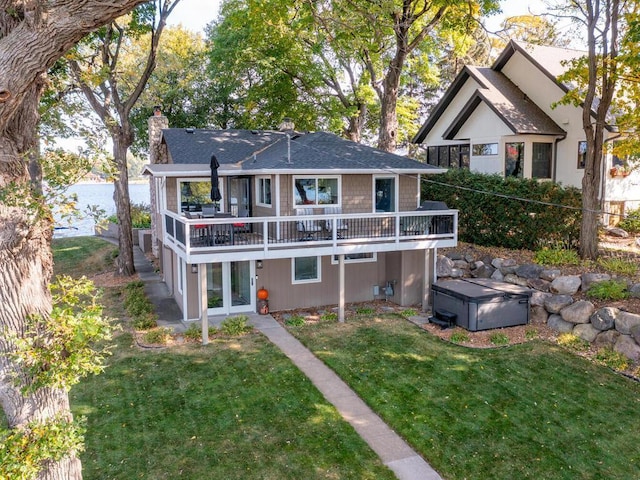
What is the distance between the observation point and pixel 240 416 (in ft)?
33.1

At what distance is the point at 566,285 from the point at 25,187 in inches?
559

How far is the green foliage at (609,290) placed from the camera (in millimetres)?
14016

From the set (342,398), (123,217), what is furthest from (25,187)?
(123,217)

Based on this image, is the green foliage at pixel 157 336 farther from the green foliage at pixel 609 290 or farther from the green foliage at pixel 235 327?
the green foliage at pixel 609 290

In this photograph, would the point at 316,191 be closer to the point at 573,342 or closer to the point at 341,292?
the point at 341,292

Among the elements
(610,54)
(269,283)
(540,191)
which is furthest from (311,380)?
(610,54)

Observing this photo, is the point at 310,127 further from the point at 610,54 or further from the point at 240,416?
the point at 240,416

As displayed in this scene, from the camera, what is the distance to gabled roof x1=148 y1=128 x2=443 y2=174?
1659cm

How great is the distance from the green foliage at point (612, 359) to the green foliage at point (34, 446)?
37.8 feet

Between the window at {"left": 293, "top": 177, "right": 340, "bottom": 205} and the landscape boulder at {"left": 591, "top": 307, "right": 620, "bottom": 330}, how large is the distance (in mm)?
8302

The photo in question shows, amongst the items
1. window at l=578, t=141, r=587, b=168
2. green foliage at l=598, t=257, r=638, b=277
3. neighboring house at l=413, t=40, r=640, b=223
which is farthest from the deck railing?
window at l=578, t=141, r=587, b=168

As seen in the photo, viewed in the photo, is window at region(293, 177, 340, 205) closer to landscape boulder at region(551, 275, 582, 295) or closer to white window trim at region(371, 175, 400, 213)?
white window trim at region(371, 175, 400, 213)

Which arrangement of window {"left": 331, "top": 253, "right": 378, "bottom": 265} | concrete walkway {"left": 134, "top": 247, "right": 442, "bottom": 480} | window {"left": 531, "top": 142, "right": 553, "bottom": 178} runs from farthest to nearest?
window {"left": 531, "top": 142, "right": 553, "bottom": 178} < window {"left": 331, "top": 253, "right": 378, "bottom": 265} < concrete walkway {"left": 134, "top": 247, "right": 442, "bottom": 480}

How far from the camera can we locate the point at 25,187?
5.59m
